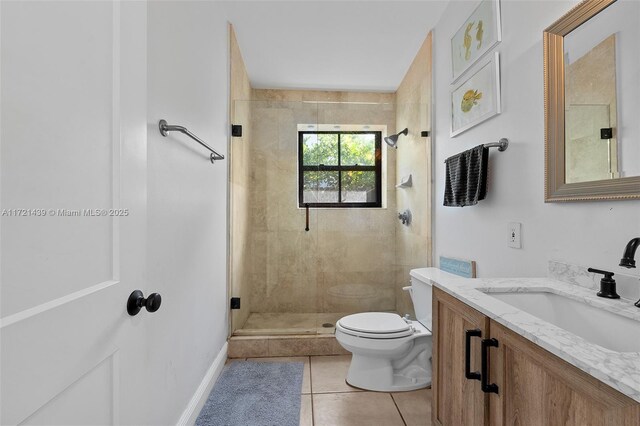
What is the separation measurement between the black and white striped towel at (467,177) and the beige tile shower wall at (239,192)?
162 cm

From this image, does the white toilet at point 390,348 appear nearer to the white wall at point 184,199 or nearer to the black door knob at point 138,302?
the white wall at point 184,199

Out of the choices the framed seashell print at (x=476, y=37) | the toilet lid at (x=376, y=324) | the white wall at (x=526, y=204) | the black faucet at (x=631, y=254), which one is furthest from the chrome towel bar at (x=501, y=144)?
the toilet lid at (x=376, y=324)

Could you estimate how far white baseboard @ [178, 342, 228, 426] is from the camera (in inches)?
59.9

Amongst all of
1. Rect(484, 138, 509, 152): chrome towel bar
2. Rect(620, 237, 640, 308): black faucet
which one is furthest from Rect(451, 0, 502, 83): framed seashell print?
Rect(620, 237, 640, 308): black faucet

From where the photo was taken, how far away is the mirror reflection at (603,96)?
0.95 metres

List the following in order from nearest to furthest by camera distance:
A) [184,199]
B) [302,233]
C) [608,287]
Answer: [608,287] → [184,199] → [302,233]

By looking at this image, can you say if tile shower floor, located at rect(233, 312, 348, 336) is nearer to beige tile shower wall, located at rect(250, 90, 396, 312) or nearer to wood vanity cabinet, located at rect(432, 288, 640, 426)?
beige tile shower wall, located at rect(250, 90, 396, 312)

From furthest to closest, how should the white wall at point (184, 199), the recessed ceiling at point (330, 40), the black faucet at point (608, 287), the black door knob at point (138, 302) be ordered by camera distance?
the recessed ceiling at point (330, 40) → the white wall at point (184, 199) → the black faucet at point (608, 287) → the black door knob at point (138, 302)

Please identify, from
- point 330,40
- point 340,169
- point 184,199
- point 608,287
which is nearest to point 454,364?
point 608,287

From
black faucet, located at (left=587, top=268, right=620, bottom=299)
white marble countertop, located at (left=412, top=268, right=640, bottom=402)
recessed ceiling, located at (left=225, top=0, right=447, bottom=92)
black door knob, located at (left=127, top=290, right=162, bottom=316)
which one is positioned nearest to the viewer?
white marble countertop, located at (left=412, top=268, right=640, bottom=402)

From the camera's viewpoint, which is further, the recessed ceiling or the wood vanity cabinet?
the recessed ceiling

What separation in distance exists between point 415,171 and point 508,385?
2013mm

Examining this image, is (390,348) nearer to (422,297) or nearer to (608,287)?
(422,297)

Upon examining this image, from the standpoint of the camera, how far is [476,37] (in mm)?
1788
